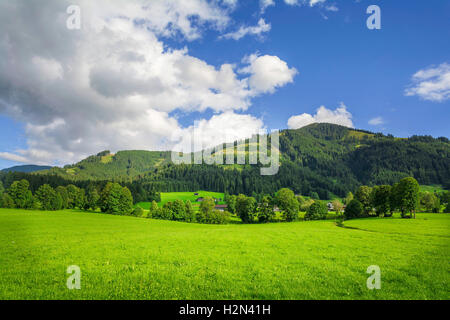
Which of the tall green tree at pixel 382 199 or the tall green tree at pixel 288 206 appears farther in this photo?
the tall green tree at pixel 288 206

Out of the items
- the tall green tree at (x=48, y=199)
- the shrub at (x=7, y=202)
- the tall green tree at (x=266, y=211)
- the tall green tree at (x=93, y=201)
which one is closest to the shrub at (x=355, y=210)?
the tall green tree at (x=266, y=211)

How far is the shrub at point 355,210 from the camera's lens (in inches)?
3538

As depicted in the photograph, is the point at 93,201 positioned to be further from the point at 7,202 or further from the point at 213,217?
the point at 213,217

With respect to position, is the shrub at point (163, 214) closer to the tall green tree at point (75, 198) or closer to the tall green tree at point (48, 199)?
the tall green tree at point (75, 198)

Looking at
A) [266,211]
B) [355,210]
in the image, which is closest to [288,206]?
[266,211]

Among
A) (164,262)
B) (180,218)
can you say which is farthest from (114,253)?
(180,218)

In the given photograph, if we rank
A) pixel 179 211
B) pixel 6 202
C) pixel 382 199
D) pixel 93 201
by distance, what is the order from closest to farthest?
pixel 382 199
pixel 6 202
pixel 179 211
pixel 93 201

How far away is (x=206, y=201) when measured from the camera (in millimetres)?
100688

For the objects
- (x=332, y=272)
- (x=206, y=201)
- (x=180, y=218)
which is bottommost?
(x=180, y=218)

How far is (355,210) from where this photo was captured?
3551 inches
